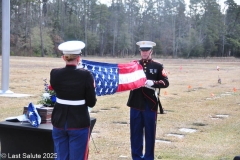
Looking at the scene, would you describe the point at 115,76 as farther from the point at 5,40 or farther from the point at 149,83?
the point at 5,40

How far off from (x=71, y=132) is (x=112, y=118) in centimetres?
540

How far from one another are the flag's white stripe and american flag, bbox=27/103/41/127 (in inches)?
52.6

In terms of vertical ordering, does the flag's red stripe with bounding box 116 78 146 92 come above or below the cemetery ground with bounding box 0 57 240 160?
above

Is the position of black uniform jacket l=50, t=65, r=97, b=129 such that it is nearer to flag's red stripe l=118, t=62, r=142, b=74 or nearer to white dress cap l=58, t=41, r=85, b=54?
white dress cap l=58, t=41, r=85, b=54

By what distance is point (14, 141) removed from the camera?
4.84 meters

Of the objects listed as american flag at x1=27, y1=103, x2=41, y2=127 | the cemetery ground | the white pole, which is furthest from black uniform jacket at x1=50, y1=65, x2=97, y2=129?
the white pole

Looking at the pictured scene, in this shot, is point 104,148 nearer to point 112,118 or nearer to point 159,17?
point 112,118

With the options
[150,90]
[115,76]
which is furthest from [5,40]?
[150,90]

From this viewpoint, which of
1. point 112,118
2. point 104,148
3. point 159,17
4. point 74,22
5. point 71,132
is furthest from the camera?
point 159,17

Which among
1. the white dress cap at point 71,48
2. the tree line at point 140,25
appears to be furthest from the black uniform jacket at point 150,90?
the tree line at point 140,25

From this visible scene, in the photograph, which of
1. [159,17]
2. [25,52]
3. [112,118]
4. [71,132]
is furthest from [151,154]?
[159,17]

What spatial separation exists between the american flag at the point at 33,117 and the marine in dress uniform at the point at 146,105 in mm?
1344

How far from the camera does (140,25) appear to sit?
3342 inches

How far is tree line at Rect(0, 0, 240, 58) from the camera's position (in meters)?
70.6
